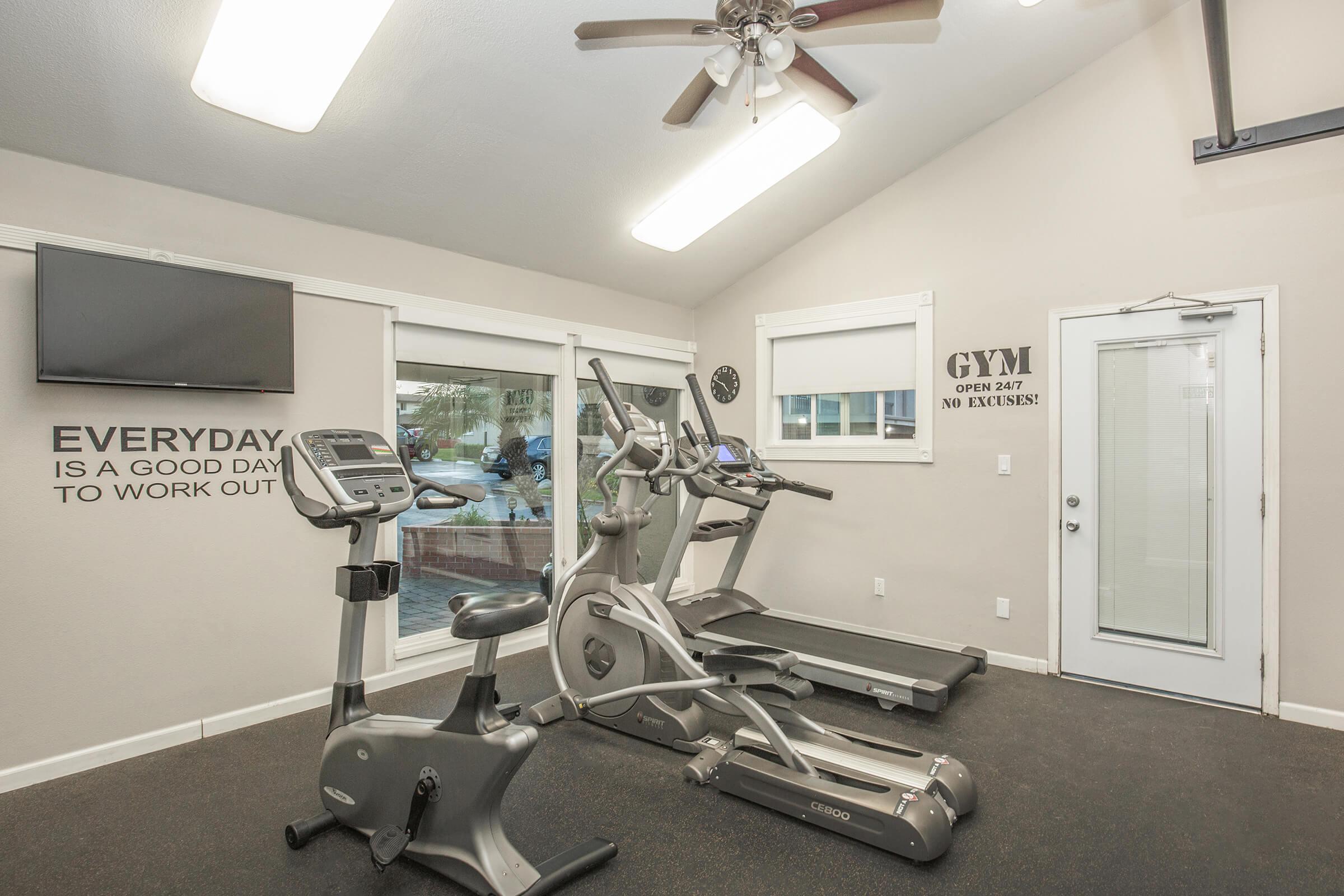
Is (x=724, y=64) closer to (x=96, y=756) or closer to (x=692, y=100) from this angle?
(x=692, y=100)

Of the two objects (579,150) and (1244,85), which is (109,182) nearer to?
(579,150)

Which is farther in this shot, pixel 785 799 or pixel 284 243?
pixel 284 243

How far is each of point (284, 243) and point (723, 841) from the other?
11.1 ft

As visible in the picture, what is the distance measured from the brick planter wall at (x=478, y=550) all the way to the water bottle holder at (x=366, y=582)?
1.69 meters

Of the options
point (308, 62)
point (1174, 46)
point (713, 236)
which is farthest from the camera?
point (713, 236)

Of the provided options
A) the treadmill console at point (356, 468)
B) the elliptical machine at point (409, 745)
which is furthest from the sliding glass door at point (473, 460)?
the elliptical machine at point (409, 745)

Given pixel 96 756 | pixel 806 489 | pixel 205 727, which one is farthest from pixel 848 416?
pixel 96 756

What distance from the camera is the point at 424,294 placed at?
3.94 meters

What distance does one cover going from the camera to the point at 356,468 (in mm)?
2291

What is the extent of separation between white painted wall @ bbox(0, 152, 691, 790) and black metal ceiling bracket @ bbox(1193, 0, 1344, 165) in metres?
4.08

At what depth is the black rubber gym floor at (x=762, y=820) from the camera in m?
2.08

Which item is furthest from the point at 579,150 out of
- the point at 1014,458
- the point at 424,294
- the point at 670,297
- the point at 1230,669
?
the point at 1230,669

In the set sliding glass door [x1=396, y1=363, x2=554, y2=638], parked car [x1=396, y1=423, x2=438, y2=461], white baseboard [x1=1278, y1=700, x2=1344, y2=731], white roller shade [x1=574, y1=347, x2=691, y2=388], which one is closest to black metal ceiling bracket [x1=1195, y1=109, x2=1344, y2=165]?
white baseboard [x1=1278, y1=700, x2=1344, y2=731]

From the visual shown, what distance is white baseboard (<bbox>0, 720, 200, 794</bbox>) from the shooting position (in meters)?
2.61
